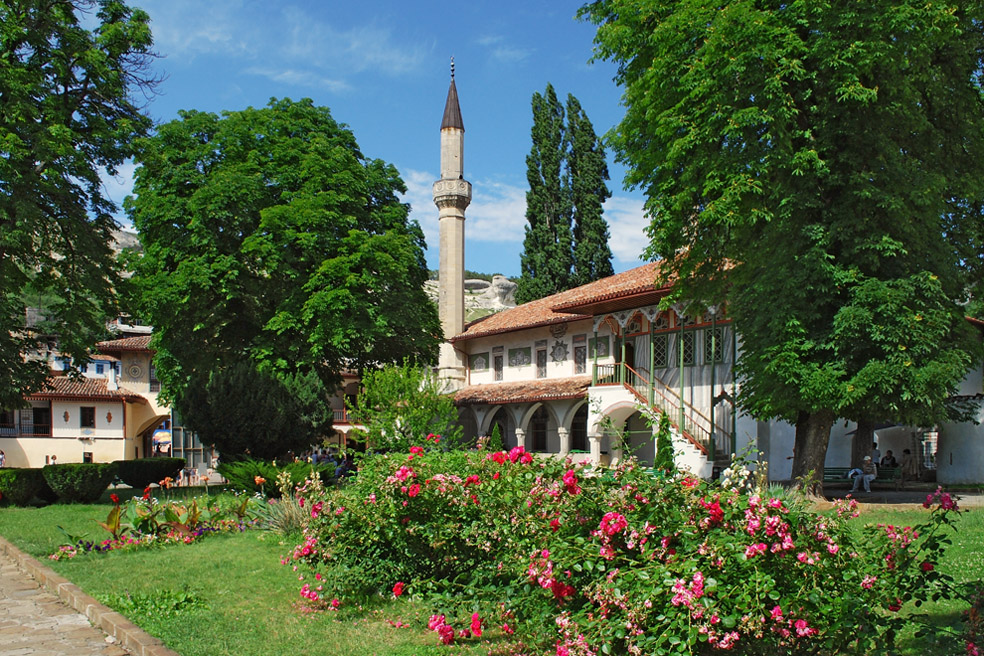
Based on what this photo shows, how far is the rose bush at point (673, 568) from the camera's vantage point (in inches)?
166

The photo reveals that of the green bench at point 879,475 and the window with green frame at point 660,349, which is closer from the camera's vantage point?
the green bench at point 879,475

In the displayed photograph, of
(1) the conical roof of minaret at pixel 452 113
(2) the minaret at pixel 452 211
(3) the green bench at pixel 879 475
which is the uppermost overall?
(1) the conical roof of minaret at pixel 452 113

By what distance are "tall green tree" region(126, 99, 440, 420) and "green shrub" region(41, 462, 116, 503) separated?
394 centimetres

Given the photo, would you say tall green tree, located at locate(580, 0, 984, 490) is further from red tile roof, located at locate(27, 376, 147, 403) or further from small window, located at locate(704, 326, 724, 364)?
red tile roof, located at locate(27, 376, 147, 403)

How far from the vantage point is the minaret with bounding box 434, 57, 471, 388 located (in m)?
37.4

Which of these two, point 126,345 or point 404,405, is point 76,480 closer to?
point 404,405

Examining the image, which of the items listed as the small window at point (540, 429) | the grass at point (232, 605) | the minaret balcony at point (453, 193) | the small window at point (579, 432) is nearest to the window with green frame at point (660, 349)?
the small window at point (579, 432)

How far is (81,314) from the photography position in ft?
61.5

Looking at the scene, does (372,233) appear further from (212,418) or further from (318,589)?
(318,589)

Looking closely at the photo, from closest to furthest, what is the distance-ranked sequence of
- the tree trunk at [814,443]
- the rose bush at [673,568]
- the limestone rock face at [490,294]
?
1. the rose bush at [673,568]
2. the tree trunk at [814,443]
3. the limestone rock face at [490,294]

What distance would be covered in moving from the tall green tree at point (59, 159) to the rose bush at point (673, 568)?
14.7m

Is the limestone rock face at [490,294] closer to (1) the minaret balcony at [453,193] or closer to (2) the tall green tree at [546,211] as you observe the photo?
(2) the tall green tree at [546,211]

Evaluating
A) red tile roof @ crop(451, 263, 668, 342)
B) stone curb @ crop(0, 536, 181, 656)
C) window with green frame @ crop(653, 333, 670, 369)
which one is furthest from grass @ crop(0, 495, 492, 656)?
window with green frame @ crop(653, 333, 670, 369)

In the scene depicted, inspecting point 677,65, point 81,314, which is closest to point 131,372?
point 81,314
